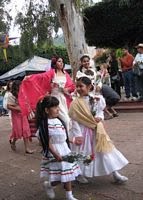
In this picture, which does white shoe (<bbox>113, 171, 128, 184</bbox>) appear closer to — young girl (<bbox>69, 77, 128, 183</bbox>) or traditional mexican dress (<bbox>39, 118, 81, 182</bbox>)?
young girl (<bbox>69, 77, 128, 183</bbox>)

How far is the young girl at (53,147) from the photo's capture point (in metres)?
5.59

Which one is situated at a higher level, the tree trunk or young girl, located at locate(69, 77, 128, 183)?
the tree trunk

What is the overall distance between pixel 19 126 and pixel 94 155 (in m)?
3.53

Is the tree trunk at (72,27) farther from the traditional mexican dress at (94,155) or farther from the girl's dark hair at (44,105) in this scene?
the girl's dark hair at (44,105)

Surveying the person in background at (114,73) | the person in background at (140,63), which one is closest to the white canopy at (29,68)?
the person in background at (114,73)

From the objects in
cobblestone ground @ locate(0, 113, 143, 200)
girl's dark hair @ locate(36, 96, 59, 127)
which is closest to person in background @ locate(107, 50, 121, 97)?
cobblestone ground @ locate(0, 113, 143, 200)

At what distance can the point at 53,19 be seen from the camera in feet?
65.9

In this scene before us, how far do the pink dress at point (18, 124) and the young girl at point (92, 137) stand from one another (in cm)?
319

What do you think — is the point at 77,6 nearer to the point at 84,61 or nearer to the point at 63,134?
the point at 84,61

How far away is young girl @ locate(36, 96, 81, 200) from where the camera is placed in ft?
18.3

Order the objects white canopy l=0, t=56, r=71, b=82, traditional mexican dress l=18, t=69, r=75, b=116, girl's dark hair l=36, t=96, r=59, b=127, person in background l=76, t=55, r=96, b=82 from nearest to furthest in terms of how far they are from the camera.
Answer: girl's dark hair l=36, t=96, r=59, b=127 < person in background l=76, t=55, r=96, b=82 < traditional mexican dress l=18, t=69, r=75, b=116 < white canopy l=0, t=56, r=71, b=82

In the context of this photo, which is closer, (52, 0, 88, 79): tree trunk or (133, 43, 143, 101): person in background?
(52, 0, 88, 79): tree trunk

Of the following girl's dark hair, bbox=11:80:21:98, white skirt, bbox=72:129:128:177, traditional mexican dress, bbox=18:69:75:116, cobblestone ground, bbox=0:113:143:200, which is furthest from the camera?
girl's dark hair, bbox=11:80:21:98

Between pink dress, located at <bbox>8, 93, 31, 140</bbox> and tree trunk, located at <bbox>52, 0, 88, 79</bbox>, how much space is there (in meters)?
3.78
